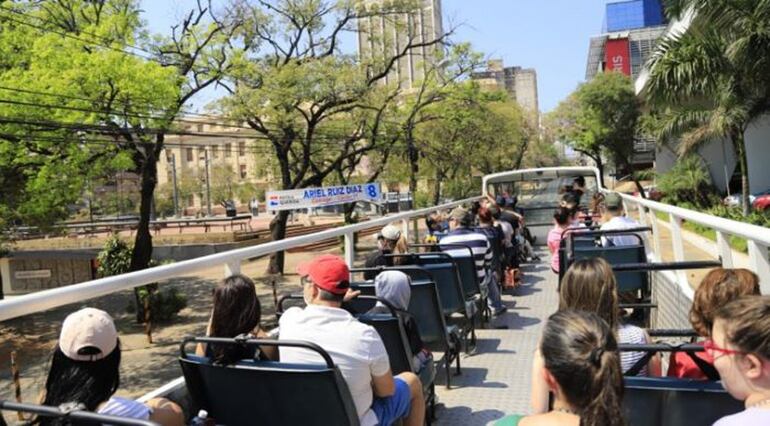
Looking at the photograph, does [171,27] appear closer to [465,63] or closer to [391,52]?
[391,52]

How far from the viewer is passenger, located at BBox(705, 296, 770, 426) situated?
5.70 feet

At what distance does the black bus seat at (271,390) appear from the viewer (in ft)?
8.34

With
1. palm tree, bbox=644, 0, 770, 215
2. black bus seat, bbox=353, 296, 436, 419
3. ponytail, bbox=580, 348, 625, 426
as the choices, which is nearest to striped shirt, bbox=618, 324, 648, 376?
ponytail, bbox=580, 348, 625, 426

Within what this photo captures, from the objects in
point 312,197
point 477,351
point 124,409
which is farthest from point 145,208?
point 124,409

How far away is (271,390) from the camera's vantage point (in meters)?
2.64

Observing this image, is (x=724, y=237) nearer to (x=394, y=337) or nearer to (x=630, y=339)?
(x=630, y=339)

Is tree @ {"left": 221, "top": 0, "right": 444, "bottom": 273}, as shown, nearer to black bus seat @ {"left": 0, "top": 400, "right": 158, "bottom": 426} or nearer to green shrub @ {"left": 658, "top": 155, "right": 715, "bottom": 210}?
green shrub @ {"left": 658, "top": 155, "right": 715, "bottom": 210}

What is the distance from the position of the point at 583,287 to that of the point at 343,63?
24116 millimetres

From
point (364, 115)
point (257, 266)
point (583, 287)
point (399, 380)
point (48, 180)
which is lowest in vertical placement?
point (257, 266)

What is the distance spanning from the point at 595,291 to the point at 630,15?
271ft

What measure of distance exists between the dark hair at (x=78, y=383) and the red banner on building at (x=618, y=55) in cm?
6988

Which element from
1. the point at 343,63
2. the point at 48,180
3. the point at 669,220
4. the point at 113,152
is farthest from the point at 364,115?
the point at 669,220

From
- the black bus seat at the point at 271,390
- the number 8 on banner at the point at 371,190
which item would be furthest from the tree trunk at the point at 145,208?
the black bus seat at the point at 271,390

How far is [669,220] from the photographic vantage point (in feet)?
18.1
